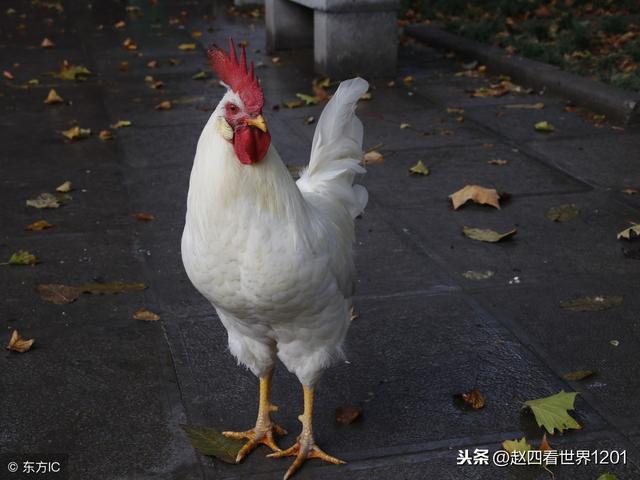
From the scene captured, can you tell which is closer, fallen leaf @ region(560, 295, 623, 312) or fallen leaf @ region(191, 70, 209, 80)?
fallen leaf @ region(560, 295, 623, 312)

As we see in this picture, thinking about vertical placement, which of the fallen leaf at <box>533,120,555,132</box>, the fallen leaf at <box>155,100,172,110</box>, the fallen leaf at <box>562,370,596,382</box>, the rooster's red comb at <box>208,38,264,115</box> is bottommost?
the fallen leaf at <box>155,100,172,110</box>

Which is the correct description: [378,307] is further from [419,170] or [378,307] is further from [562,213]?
[419,170]

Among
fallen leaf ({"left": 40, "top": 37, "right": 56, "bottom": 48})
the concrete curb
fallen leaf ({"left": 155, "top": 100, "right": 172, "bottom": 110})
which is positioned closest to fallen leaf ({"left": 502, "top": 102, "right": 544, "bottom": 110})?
the concrete curb

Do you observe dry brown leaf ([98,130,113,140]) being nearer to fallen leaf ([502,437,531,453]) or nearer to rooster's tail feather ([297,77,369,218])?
rooster's tail feather ([297,77,369,218])

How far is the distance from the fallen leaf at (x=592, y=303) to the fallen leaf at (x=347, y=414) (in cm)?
152

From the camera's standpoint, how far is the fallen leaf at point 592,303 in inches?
182

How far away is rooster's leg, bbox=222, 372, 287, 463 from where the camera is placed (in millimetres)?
3566

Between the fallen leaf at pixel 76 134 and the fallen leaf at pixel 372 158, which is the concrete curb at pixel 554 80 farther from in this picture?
the fallen leaf at pixel 76 134

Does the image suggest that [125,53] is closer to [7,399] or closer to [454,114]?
[454,114]

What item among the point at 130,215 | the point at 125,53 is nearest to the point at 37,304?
the point at 130,215

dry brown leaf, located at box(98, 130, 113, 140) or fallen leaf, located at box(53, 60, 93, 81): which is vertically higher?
dry brown leaf, located at box(98, 130, 113, 140)

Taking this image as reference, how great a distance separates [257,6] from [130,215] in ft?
31.8

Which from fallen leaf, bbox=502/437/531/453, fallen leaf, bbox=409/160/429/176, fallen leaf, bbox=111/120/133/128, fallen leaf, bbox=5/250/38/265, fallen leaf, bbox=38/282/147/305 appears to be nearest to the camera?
fallen leaf, bbox=502/437/531/453

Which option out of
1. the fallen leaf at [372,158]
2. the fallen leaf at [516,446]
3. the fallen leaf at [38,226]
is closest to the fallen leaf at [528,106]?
the fallen leaf at [372,158]
